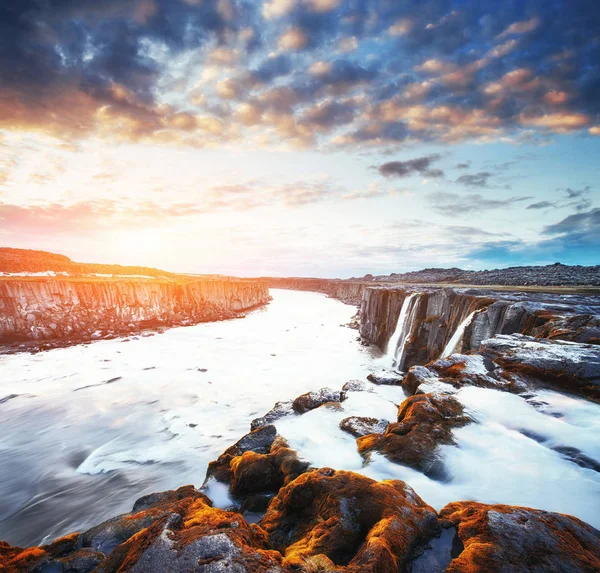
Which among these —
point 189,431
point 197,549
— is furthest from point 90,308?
point 197,549

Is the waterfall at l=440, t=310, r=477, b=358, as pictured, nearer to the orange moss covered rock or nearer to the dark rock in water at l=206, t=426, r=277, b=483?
the dark rock in water at l=206, t=426, r=277, b=483

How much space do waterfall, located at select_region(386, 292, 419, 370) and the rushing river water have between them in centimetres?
152

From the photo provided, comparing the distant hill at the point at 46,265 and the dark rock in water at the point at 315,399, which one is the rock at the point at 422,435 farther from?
the distant hill at the point at 46,265

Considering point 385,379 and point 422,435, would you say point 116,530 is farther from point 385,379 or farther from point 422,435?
point 385,379

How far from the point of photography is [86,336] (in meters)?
24.5

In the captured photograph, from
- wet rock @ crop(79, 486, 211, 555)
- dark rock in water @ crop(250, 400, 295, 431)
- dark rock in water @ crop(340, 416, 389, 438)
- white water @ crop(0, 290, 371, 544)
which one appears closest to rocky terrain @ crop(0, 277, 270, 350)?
white water @ crop(0, 290, 371, 544)

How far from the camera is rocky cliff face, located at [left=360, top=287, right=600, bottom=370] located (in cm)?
1016

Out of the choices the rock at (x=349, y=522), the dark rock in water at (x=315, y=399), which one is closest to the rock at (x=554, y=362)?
the dark rock in water at (x=315, y=399)

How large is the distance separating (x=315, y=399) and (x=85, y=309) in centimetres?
2772

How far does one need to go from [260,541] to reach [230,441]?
25.2 feet

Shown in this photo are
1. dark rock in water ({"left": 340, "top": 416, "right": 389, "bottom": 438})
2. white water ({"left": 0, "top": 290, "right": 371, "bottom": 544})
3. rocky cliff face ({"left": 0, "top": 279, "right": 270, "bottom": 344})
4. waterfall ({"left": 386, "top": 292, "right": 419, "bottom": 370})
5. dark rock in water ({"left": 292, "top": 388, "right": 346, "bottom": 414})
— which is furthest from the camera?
rocky cliff face ({"left": 0, "top": 279, "right": 270, "bottom": 344})

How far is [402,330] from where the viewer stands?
853 inches

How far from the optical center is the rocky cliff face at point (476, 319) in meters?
10.2

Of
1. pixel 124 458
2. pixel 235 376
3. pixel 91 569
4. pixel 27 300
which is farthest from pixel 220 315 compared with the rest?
pixel 91 569
